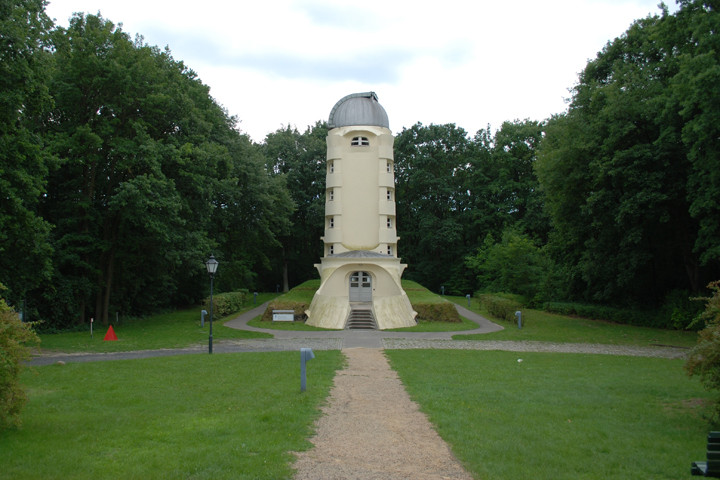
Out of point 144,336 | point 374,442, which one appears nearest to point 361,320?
point 144,336

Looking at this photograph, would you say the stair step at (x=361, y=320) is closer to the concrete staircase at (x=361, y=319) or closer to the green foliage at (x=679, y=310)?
the concrete staircase at (x=361, y=319)

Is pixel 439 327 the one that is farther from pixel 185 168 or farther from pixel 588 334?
pixel 185 168

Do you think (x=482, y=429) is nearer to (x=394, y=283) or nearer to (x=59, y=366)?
(x=59, y=366)

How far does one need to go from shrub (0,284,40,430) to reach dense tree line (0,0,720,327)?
1006 centimetres

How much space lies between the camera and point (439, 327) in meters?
26.2

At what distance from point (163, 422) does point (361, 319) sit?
18.9m

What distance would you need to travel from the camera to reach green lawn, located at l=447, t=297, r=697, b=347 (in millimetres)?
22203

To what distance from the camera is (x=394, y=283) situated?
28.3 metres

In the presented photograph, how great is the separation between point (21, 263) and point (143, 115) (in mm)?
9695

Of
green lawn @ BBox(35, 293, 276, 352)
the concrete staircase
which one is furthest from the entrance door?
green lawn @ BBox(35, 293, 276, 352)

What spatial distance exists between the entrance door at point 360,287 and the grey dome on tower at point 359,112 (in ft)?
31.3

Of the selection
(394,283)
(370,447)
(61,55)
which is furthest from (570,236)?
(61,55)

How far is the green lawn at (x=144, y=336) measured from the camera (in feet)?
62.6

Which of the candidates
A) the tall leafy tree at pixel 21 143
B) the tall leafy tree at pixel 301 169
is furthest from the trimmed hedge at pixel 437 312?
the tall leafy tree at pixel 301 169
